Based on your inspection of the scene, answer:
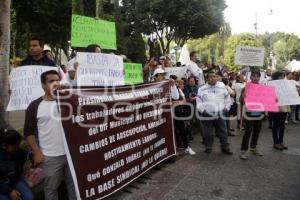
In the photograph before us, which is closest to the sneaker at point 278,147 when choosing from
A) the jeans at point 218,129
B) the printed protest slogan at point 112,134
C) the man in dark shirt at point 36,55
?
the jeans at point 218,129

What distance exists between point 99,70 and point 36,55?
124 centimetres

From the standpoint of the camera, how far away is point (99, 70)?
262 inches

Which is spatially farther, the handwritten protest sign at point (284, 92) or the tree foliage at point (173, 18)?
the tree foliage at point (173, 18)

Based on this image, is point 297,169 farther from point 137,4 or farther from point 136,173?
point 137,4

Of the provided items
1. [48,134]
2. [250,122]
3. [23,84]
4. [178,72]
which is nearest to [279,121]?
[250,122]

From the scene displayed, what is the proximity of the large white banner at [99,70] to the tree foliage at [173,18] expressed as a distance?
76.3ft

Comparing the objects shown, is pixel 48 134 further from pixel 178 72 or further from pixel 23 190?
pixel 178 72

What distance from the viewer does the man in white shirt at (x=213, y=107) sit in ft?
27.2

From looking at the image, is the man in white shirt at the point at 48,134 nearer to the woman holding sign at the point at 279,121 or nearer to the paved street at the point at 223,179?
the paved street at the point at 223,179

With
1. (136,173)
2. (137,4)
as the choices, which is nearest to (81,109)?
(136,173)

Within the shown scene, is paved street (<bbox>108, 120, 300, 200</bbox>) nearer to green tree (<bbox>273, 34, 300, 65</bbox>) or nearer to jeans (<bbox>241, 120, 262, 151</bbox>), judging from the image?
jeans (<bbox>241, 120, 262, 151</bbox>)

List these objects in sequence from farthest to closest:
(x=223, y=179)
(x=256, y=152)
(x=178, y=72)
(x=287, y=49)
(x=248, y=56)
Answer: (x=287, y=49), (x=248, y=56), (x=178, y=72), (x=256, y=152), (x=223, y=179)

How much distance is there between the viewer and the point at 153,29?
31516 millimetres

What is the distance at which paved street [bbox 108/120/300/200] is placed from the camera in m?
5.81
